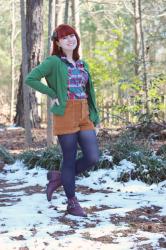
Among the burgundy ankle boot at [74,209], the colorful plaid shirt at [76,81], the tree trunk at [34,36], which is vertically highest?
the tree trunk at [34,36]

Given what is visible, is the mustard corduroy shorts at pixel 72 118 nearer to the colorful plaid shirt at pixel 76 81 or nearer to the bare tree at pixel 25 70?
the colorful plaid shirt at pixel 76 81

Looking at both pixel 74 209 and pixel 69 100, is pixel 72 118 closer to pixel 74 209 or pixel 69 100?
pixel 69 100

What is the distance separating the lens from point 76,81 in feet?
13.3

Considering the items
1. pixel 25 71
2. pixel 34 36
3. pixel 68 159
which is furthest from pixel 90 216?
pixel 34 36

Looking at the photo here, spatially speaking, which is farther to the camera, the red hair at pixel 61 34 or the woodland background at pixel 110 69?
the woodland background at pixel 110 69

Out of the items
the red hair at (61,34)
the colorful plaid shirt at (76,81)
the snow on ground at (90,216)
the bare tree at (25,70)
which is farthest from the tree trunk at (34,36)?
the colorful plaid shirt at (76,81)

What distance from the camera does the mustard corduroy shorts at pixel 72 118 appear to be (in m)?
4.04

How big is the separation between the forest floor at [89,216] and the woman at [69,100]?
0.31 meters

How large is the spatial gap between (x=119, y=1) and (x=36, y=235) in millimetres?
15554

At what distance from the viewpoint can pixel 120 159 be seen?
20.4 ft

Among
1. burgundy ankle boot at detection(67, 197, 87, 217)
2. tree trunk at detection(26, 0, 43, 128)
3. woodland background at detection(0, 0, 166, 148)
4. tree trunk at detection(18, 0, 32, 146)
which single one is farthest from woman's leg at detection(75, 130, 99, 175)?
tree trunk at detection(26, 0, 43, 128)

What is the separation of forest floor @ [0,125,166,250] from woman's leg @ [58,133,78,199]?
0.28 m

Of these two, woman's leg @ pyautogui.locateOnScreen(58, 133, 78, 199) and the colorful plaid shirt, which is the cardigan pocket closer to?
the colorful plaid shirt

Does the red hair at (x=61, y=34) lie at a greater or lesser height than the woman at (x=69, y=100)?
greater
